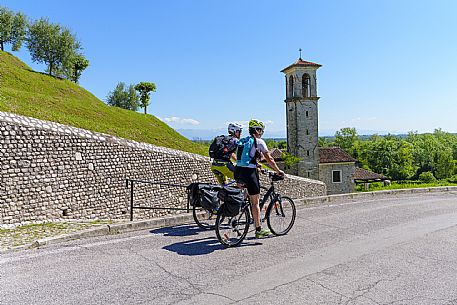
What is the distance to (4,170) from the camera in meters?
9.56

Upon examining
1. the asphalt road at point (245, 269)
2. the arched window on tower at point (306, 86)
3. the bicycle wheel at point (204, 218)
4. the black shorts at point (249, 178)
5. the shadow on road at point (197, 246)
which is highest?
the arched window on tower at point (306, 86)

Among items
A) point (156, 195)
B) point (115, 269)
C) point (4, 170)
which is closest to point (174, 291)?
point (115, 269)

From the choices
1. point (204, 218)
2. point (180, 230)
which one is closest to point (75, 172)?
point (204, 218)

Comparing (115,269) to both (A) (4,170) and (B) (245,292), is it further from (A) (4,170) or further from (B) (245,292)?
(A) (4,170)

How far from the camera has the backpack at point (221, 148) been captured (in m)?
7.50

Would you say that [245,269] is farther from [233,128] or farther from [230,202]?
[233,128]

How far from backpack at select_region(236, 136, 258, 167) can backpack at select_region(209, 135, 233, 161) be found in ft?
3.17

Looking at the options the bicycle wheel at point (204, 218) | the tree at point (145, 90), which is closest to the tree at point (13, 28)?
the tree at point (145, 90)

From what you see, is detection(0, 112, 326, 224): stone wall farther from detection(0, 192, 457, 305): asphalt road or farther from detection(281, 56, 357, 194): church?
detection(281, 56, 357, 194): church

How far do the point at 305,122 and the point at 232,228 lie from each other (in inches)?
1500

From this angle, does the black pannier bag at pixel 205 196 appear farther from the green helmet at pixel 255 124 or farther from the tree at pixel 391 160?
the tree at pixel 391 160

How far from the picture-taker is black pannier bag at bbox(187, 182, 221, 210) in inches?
269

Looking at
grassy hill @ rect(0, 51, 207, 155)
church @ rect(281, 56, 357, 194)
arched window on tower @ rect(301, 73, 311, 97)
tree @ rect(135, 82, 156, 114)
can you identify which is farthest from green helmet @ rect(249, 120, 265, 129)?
tree @ rect(135, 82, 156, 114)

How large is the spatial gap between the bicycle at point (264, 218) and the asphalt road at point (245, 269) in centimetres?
18
